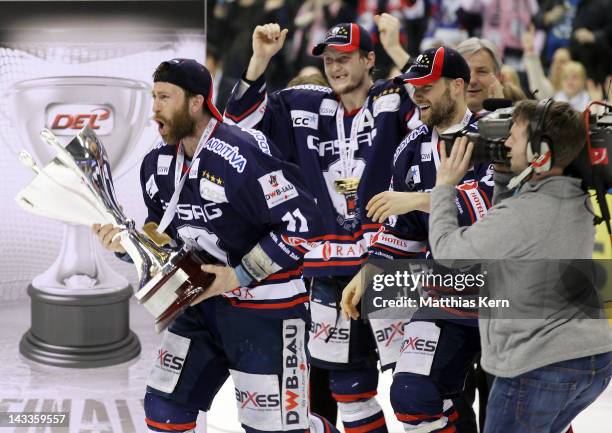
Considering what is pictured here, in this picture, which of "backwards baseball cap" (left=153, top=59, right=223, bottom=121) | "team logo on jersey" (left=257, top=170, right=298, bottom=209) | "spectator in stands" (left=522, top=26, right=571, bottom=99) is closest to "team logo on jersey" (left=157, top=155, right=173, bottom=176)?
"backwards baseball cap" (left=153, top=59, right=223, bottom=121)

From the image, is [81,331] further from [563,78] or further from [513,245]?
[563,78]

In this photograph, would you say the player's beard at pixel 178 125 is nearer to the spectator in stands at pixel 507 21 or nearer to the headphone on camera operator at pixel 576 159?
the headphone on camera operator at pixel 576 159

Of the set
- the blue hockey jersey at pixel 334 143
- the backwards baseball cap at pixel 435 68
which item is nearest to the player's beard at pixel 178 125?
the backwards baseball cap at pixel 435 68

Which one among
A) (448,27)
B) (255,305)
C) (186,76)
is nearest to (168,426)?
(255,305)

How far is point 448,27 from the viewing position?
7.46 m

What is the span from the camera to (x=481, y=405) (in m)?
4.28

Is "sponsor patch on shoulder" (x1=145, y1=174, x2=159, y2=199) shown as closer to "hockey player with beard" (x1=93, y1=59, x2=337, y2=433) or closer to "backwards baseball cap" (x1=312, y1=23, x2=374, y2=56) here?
"hockey player with beard" (x1=93, y1=59, x2=337, y2=433)

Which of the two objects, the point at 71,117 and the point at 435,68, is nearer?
the point at 435,68

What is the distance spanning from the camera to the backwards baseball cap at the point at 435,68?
348 centimetres

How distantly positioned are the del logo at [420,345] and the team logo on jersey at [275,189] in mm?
742

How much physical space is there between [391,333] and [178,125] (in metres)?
1.26

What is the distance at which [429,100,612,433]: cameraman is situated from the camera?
256 cm

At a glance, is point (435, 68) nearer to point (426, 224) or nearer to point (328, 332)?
point (426, 224)

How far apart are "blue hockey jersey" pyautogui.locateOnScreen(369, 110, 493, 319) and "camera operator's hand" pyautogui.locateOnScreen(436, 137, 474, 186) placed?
1.59 feet
